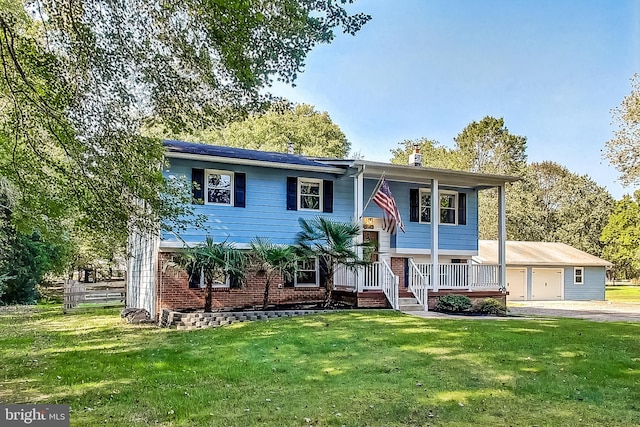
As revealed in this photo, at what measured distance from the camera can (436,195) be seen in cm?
1747

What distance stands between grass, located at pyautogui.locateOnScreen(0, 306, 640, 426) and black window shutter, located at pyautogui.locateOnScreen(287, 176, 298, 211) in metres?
5.28

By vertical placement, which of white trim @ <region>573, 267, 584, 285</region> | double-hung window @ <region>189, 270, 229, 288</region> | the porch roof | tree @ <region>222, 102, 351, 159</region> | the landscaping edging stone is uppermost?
tree @ <region>222, 102, 351, 159</region>

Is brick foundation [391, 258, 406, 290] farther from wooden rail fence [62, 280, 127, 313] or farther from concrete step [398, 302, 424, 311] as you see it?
wooden rail fence [62, 280, 127, 313]

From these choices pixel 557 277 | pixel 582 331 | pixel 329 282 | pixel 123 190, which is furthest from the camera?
pixel 557 277

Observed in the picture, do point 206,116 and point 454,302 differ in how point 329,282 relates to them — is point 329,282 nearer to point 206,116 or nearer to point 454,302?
point 454,302

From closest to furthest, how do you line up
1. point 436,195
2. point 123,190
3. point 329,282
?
point 123,190
point 329,282
point 436,195

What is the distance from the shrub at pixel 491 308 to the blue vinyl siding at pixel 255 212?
5.62 meters

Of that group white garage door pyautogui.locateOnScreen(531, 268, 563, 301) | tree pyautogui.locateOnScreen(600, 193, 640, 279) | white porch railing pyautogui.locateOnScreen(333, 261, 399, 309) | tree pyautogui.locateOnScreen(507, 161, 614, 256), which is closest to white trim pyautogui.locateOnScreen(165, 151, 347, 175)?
white porch railing pyautogui.locateOnScreen(333, 261, 399, 309)

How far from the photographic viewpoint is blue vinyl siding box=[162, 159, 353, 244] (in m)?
15.3

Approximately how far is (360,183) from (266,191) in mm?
2969

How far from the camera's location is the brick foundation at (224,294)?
15008 mm

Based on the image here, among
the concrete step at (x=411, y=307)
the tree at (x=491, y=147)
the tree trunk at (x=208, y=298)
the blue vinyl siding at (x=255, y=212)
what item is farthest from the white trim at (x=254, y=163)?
the tree at (x=491, y=147)

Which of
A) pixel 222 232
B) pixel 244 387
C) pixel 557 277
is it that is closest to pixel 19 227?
pixel 244 387

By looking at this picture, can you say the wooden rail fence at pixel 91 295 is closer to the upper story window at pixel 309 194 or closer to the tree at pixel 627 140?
the upper story window at pixel 309 194
